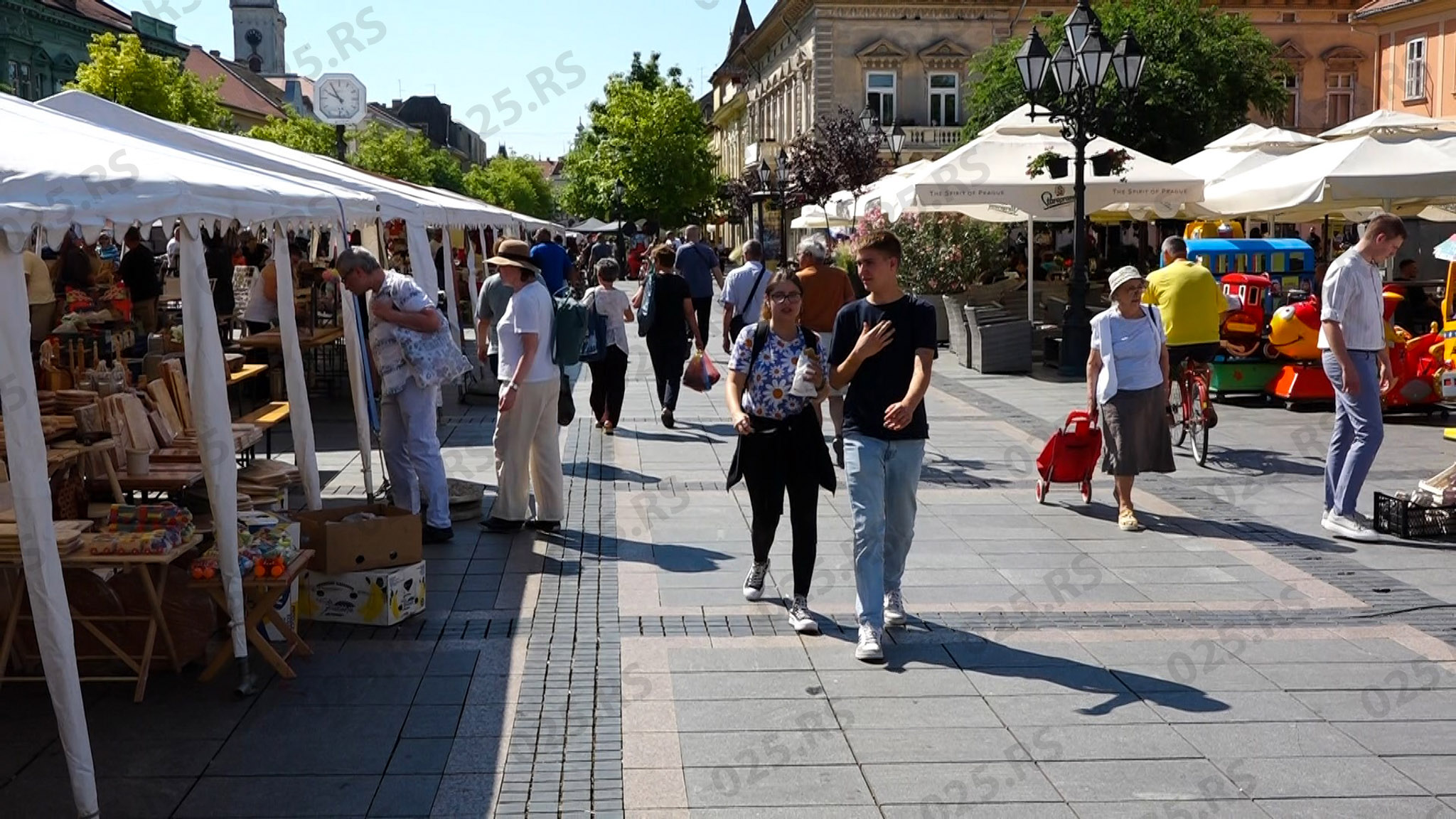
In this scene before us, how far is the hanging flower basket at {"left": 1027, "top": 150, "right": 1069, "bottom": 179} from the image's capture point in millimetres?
17312

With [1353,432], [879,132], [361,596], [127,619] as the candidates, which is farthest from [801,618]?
[879,132]

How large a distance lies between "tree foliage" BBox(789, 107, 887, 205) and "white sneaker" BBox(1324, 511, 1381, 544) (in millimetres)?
26451

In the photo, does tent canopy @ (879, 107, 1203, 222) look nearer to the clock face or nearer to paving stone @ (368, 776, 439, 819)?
the clock face

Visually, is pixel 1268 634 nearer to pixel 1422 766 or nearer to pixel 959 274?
pixel 1422 766

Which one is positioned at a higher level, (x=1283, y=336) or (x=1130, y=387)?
(x=1130, y=387)

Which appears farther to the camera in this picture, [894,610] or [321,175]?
[321,175]

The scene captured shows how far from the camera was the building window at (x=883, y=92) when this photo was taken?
51.8 m

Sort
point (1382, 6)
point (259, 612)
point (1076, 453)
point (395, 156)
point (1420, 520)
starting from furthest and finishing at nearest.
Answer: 1. point (395, 156)
2. point (1382, 6)
3. point (1076, 453)
4. point (1420, 520)
5. point (259, 612)

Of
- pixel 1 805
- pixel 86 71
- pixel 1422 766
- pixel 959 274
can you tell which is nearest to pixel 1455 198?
pixel 959 274

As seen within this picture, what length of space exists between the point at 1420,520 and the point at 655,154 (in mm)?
49574

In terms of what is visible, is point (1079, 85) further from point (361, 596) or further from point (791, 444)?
point (361, 596)

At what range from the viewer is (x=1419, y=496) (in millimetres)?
8453

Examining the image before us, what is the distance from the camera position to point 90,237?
636 cm

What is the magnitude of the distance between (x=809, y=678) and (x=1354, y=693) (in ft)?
6.80
